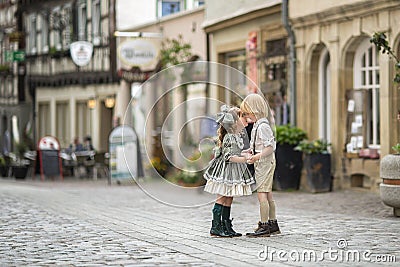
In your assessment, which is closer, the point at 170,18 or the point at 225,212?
the point at 225,212

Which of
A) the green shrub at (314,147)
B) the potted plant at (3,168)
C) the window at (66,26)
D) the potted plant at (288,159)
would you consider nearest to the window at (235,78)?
the potted plant at (288,159)

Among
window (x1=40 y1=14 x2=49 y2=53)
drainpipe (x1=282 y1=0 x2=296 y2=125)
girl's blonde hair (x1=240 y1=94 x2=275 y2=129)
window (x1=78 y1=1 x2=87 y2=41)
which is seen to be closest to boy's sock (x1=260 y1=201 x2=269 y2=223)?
girl's blonde hair (x1=240 y1=94 x2=275 y2=129)

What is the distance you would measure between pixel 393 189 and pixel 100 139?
75.8 ft

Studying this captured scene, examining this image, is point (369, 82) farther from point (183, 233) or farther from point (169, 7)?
point (169, 7)

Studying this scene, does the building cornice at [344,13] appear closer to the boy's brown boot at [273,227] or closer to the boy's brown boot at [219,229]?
the boy's brown boot at [273,227]

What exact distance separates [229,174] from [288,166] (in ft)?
28.3

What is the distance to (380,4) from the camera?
17.5 m

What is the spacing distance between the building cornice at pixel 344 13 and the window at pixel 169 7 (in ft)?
32.6

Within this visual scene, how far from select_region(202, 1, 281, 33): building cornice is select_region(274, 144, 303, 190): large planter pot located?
342 centimetres

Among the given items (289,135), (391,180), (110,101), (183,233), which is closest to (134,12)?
(110,101)

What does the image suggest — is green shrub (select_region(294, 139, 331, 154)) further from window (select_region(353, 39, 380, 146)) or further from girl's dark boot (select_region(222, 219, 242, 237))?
girl's dark boot (select_region(222, 219, 242, 237))

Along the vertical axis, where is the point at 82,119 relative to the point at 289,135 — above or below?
above

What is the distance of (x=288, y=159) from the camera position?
19625 mm

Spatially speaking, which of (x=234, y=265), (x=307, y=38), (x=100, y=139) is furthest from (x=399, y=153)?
(x=100, y=139)
